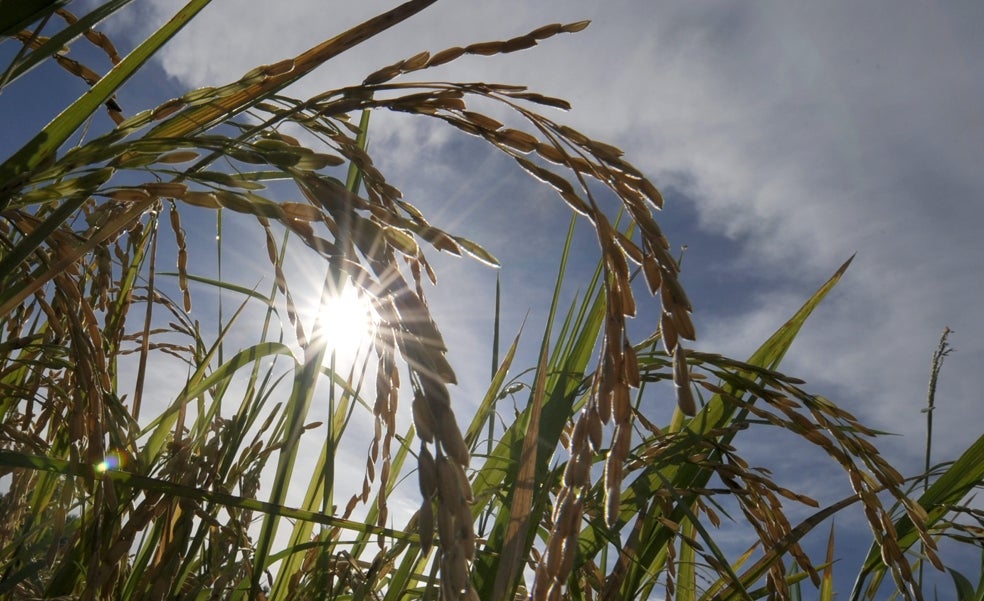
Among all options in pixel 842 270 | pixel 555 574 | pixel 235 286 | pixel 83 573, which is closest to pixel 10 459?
pixel 83 573

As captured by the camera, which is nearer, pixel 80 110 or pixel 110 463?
pixel 80 110

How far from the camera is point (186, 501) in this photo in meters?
1.19

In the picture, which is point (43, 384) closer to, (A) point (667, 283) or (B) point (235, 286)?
(B) point (235, 286)

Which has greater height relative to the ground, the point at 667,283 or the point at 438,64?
the point at 438,64

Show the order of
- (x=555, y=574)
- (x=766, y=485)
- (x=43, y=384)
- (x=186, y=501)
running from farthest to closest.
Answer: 1. (x=43, y=384)
2. (x=766, y=485)
3. (x=186, y=501)
4. (x=555, y=574)

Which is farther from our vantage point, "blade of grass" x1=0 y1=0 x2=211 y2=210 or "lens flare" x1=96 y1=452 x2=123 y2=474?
"lens flare" x1=96 y1=452 x2=123 y2=474

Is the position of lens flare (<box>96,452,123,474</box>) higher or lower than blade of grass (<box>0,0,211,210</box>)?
lower

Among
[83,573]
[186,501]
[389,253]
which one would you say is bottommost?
[83,573]

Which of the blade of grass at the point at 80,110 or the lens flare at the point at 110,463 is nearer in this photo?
the blade of grass at the point at 80,110

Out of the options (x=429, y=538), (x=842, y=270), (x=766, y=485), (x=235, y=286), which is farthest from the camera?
(x=842, y=270)

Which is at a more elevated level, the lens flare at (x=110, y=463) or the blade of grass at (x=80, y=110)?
the blade of grass at (x=80, y=110)

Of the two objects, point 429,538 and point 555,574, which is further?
point 555,574

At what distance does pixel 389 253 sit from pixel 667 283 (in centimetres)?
30

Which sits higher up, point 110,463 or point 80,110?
point 80,110
